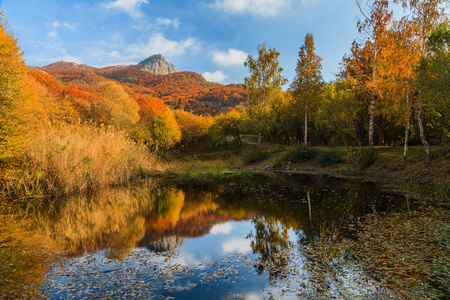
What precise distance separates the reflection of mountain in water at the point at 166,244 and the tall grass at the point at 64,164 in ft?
23.5

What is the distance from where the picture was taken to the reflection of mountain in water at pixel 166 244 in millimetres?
6012

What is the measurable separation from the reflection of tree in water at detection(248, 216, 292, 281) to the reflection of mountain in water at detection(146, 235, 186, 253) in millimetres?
1863

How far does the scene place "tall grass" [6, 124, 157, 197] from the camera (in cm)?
1095

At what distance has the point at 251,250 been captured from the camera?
580 cm

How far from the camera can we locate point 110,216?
8977 millimetres

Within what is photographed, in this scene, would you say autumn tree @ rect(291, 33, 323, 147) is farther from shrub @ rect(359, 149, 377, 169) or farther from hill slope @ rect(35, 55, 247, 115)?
hill slope @ rect(35, 55, 247, 115)

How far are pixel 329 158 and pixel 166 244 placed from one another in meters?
20.0

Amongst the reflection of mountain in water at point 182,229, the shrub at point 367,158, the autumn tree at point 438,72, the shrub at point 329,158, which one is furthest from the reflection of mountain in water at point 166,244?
the shrub at point 329,158

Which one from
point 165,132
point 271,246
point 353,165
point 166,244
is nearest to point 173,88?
point 165,132

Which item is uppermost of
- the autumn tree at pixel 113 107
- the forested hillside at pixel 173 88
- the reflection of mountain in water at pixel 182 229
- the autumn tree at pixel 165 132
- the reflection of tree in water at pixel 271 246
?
the forested hillside at pixel 173 88

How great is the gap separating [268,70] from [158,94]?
85.0m

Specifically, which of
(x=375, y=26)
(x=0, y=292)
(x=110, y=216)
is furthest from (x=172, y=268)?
(x=375, y=26)

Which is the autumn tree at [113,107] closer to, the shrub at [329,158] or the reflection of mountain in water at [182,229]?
the shrub at [329,158]

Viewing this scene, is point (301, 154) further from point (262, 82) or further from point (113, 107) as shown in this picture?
point (113, 107)
